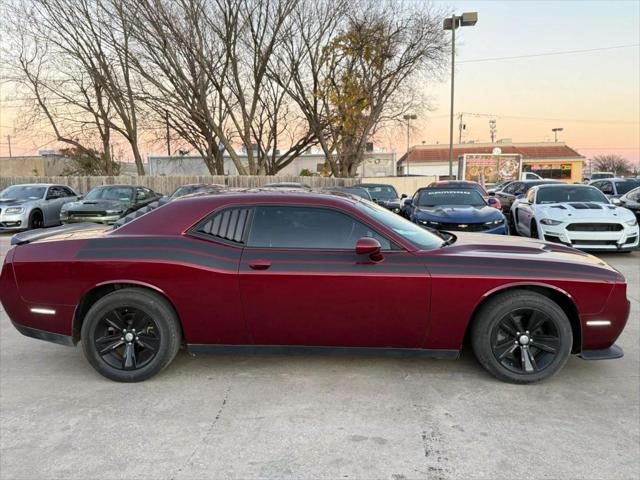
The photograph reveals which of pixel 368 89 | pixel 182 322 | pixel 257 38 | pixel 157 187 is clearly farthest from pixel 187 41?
pixel 182 322

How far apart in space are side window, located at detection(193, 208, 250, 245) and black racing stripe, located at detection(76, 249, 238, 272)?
0.20 metres

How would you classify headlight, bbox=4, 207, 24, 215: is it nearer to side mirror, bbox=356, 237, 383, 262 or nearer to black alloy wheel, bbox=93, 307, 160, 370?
black alloy wheel, bbox=93, 307, 160, 370

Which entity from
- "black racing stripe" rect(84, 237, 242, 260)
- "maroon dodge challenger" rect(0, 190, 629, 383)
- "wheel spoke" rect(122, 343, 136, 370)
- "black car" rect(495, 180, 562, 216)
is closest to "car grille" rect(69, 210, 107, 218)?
"maroon dodge challenger" rect(0, 190, 629, 383)

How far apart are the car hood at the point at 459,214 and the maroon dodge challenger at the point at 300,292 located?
216 inches

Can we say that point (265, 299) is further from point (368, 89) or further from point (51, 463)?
point (368, 89)

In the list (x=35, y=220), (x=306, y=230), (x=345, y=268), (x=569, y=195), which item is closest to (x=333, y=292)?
(x=345, y=268)

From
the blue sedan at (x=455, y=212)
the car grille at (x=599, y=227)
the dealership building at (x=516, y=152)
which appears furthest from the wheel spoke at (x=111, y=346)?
the dealership building at (x=516, y=152)

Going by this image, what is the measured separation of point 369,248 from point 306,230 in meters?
0.58

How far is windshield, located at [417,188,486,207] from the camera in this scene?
10898 millimetres

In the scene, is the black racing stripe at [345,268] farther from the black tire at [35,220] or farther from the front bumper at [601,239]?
the black tire at [35,220]

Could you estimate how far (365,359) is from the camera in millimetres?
4090

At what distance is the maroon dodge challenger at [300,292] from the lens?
3.46 m

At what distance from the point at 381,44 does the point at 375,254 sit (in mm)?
24571

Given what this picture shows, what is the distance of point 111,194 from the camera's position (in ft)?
50.2
